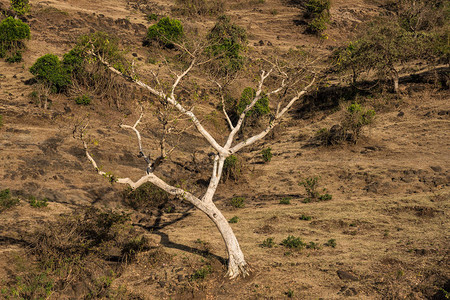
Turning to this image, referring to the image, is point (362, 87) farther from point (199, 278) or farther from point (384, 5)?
point (384, 5)

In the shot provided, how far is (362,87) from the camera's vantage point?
21.8 meters

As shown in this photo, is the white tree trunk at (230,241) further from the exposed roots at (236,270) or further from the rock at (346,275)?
the rock at (346,275)

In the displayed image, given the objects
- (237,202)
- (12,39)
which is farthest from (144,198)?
(12,39)

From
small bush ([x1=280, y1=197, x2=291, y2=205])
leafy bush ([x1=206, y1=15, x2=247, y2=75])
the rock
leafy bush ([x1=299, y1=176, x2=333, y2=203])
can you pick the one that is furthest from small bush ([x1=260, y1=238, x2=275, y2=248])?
leafy bush ([x1=206, y1=15, x2=247, y2=75])

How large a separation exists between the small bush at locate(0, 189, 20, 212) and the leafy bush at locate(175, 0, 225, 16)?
32076 millimetres

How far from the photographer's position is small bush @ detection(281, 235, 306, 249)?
8549 millimetres

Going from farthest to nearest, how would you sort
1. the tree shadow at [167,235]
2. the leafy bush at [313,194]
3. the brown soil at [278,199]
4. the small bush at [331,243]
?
the leafy bush at [313,194] < the small bush at [331,243] < the tree shadow at [167,235] < the brown soil at [278,199]

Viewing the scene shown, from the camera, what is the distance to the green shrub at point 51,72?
18.0 metres

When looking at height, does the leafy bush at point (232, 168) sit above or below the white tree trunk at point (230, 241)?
below

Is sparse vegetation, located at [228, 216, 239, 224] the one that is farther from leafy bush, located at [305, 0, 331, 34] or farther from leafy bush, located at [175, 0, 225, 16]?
leafy bush, located at [175, 0, 225, 16]

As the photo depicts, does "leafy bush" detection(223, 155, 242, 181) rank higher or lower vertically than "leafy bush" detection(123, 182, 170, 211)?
higher

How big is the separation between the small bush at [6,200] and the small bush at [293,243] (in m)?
7.31

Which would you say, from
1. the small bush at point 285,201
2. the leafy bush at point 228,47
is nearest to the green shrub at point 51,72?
the leafy bush at point 228,47

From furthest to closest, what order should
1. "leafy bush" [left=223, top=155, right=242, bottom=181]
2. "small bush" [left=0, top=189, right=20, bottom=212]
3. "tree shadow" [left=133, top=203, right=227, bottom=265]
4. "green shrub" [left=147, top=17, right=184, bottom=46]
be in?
"green shrub" [left=147, top=17, right=184, bottom=46], "leafy bush" [left=223, top=155, right=242, bottom=181], "small bush" [left=0, top=189, right=20, bottom=212], "tree shadow" [left=133, top=203, right=227, bottom=265]
